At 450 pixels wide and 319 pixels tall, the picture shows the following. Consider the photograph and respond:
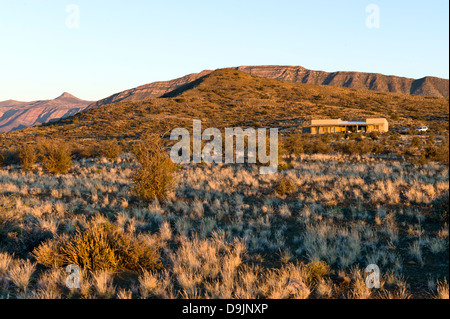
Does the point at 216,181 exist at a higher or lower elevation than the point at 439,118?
lower

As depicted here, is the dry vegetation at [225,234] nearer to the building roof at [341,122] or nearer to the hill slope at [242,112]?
the hill slope at [242,112]

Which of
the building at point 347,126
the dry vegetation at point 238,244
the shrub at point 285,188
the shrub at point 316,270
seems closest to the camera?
the dry vegetation at point 238,244

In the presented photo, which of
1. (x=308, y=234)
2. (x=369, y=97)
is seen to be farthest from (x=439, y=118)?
(x=308, y=234)

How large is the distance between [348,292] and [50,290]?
465cm

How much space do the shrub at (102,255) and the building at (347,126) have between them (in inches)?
1735

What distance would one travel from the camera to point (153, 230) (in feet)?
25.2

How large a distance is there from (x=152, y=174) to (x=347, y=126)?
50539 millimetres

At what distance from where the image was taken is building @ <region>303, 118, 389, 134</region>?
48406 mm

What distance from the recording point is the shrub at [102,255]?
517 centimetres

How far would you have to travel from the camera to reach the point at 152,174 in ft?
35.7

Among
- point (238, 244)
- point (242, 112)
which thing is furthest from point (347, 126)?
point (238, 244)

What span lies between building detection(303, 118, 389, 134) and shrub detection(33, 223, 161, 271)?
44.1 m

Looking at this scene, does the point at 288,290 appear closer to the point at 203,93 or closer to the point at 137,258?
the point at 137,258

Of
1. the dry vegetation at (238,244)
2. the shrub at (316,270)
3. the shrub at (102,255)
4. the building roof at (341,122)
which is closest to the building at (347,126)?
the building roof at (341,122)
